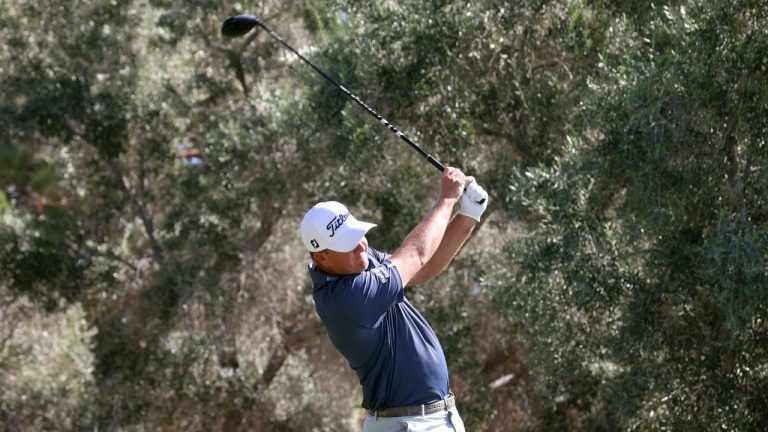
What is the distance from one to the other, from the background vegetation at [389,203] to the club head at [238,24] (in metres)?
1.95

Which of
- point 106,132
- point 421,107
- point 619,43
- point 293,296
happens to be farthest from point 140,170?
point 619,43

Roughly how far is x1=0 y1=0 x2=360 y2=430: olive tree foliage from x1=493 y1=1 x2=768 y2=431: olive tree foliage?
11.1ft

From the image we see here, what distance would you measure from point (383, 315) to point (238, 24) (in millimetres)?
2850

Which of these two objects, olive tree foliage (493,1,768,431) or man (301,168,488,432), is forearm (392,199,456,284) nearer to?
man (301,168,488,432)

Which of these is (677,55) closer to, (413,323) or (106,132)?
(413,323)

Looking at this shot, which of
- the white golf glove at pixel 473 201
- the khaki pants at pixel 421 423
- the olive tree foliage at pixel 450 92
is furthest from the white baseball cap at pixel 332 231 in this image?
the olive tree foliage at pixel 450 92

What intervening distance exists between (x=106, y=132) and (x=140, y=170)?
0.68m

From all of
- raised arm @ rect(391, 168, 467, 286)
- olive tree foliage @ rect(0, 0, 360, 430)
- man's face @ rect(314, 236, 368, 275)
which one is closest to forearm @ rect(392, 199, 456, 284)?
raised arm @ rect(391, 168, 467, 286)

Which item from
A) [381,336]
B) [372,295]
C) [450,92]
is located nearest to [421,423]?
[381,336]

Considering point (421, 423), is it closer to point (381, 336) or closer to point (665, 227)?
point (381, 336)

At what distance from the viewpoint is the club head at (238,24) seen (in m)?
5.96

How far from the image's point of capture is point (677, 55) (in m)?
6.27

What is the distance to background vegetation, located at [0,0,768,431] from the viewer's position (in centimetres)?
632

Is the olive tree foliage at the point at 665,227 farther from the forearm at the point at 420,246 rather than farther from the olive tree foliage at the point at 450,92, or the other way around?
the forearm at the point at 420,246
